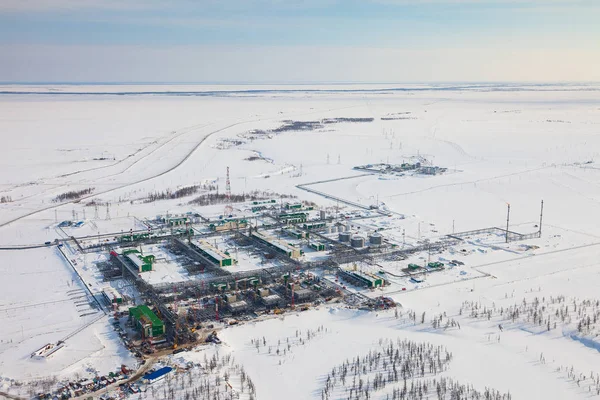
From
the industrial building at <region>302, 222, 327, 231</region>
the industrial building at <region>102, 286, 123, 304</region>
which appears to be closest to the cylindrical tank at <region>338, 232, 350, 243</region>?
the industrial building at <region>302, 222, 327, 231</region>

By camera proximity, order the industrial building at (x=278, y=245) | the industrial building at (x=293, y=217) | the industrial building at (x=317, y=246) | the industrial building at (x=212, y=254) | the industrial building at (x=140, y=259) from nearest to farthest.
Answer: the industrial building at (x=140, y=259) < the industrial building at (x=212, y=254) < the industrial building at (x=278, y=245) < the industrial building at (x=317, y=246) < the industrial building at (x=293, y=217)

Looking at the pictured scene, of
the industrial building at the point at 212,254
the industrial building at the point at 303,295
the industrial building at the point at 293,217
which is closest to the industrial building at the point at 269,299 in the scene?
the industrial building at the point at 303,295

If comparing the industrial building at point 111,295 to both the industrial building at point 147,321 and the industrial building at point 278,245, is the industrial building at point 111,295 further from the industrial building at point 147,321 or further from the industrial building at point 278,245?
the industrial building at point 278,245

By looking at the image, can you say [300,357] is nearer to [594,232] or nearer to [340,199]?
[594,232]

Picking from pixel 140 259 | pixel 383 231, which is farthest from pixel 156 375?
pixel 383 231

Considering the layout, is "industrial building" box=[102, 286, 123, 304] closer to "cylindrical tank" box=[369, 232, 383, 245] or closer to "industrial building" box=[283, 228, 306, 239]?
"industrial building" box=[283, 228, 306, 239]

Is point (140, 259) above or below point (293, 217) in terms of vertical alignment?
above

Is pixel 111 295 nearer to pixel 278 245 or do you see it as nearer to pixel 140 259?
pixel 140 259
